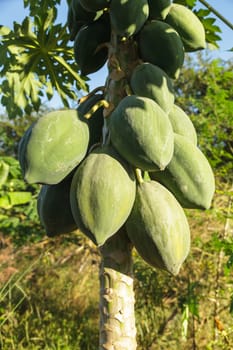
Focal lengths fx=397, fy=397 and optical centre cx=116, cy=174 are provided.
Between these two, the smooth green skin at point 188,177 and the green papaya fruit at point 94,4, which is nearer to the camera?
the smooth green skin at point 188,177

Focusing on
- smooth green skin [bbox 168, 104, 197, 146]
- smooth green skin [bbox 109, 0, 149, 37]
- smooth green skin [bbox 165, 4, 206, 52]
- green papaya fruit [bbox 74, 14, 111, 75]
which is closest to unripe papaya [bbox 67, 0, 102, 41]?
green papaya fruit [bbox 74, 14, 111, 75]

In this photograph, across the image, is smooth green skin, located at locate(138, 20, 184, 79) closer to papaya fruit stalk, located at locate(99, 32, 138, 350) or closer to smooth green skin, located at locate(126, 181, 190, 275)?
smooth green skin, located at locate(126, 181, 190, 275)

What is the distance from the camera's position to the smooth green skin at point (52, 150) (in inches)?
42.6

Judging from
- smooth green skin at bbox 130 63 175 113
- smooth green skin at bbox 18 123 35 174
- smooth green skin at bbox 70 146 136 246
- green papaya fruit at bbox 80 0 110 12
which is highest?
green papaya fruit at bbox 80 0 110 12

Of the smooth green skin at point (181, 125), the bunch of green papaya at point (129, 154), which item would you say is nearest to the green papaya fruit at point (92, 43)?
the bunch of green papaya at point (129, 154)

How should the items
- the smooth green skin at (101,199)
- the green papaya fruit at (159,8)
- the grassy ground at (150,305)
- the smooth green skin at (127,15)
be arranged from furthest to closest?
1. the grassy ground at (150,305)
2. the green papaya fruit at (159,8)
3. the smooth green skin at (127,15)
4. the smooth green skin at (101,199)

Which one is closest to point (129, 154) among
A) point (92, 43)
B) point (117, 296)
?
point (117, 296)

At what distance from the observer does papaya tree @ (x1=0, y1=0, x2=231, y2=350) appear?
3.39ft

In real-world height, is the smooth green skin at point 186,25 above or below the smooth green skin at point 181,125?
above

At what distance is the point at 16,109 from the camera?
2418mm

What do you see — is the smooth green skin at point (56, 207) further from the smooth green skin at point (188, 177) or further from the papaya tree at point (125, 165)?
the smooth green skin at point (188, 177)

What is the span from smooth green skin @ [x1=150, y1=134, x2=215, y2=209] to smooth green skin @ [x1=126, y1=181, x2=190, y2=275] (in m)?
0.05

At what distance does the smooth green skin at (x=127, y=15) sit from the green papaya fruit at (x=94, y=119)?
8.8 inches

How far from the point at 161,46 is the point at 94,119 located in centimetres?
32
